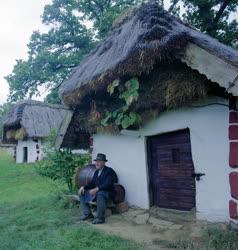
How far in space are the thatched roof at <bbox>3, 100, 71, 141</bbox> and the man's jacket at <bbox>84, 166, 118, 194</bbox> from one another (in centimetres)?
1589

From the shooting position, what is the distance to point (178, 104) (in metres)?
6.23

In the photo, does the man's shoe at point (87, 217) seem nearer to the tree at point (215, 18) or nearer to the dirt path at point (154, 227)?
the dirt path at point (154, 227)

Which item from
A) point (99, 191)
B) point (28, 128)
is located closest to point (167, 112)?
point (99, 191)

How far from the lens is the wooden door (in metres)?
6.48

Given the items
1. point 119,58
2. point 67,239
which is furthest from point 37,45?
point 67,239

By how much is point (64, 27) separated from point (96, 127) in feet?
55.0

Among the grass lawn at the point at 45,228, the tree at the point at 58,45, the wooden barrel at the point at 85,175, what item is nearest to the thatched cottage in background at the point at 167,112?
the wooden barrel at the point at 85,175

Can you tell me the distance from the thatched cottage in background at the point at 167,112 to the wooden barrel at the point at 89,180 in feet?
0.91

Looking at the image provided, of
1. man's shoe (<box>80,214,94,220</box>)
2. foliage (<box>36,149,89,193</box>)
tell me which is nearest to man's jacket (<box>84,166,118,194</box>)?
man's shoe (<box>80,214,94,220</box>)

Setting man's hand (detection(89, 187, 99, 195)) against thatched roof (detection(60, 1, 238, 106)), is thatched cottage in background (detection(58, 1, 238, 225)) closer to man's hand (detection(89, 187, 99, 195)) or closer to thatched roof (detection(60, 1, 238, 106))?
thatched roof (detection(60, 1, 238, 106))

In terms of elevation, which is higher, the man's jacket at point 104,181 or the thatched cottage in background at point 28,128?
the thatched cottage in background at point 28,128

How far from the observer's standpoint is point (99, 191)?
6.84 m

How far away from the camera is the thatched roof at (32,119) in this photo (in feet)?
76.5

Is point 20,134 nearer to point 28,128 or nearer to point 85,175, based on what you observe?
point 28,128
